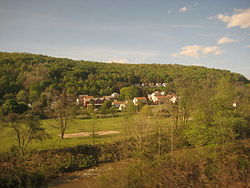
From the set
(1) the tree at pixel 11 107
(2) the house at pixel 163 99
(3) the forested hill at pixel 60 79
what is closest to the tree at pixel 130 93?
(2) the house at pixel 163 99

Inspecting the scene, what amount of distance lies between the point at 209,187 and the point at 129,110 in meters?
27.3

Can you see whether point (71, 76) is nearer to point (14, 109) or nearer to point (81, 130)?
point (14, 109)

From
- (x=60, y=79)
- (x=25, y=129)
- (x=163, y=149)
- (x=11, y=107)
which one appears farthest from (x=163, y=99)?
(x=60, y=79)

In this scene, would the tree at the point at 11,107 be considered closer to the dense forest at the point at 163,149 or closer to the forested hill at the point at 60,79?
the dense forest at the point at 163,149

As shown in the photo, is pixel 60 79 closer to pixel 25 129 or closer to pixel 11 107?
pixel 11 107

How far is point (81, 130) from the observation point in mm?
27094

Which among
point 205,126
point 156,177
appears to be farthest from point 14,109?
point 156,177

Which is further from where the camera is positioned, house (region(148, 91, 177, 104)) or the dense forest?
house (region(148, 91, 177, 104))

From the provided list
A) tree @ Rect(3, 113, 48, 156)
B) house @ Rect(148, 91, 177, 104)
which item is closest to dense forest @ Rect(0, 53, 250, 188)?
tree @ Rect(3, 113, 48, 156)

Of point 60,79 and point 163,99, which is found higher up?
point 60,79

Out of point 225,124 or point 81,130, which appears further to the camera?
point 81,130

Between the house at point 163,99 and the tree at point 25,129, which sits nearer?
the tree at point 25,129

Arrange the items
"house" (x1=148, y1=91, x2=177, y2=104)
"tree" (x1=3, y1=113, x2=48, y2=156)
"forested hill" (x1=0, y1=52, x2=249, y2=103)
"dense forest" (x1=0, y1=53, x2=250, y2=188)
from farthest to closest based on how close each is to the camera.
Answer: "forested hill" (x1=0, y1=52, x2=249, y2=103) → "house" (x1=148, y1=91, x2=177, y2=104) → "tree" (x1=3, y1=113, x2=48, y2=156) → "dense forest" (x1=0, y1=53, x2=250, y2=188)

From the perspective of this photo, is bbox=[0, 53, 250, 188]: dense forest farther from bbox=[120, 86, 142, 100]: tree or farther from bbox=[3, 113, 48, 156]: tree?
bbox=[120, 86, 142, 100]: tree
